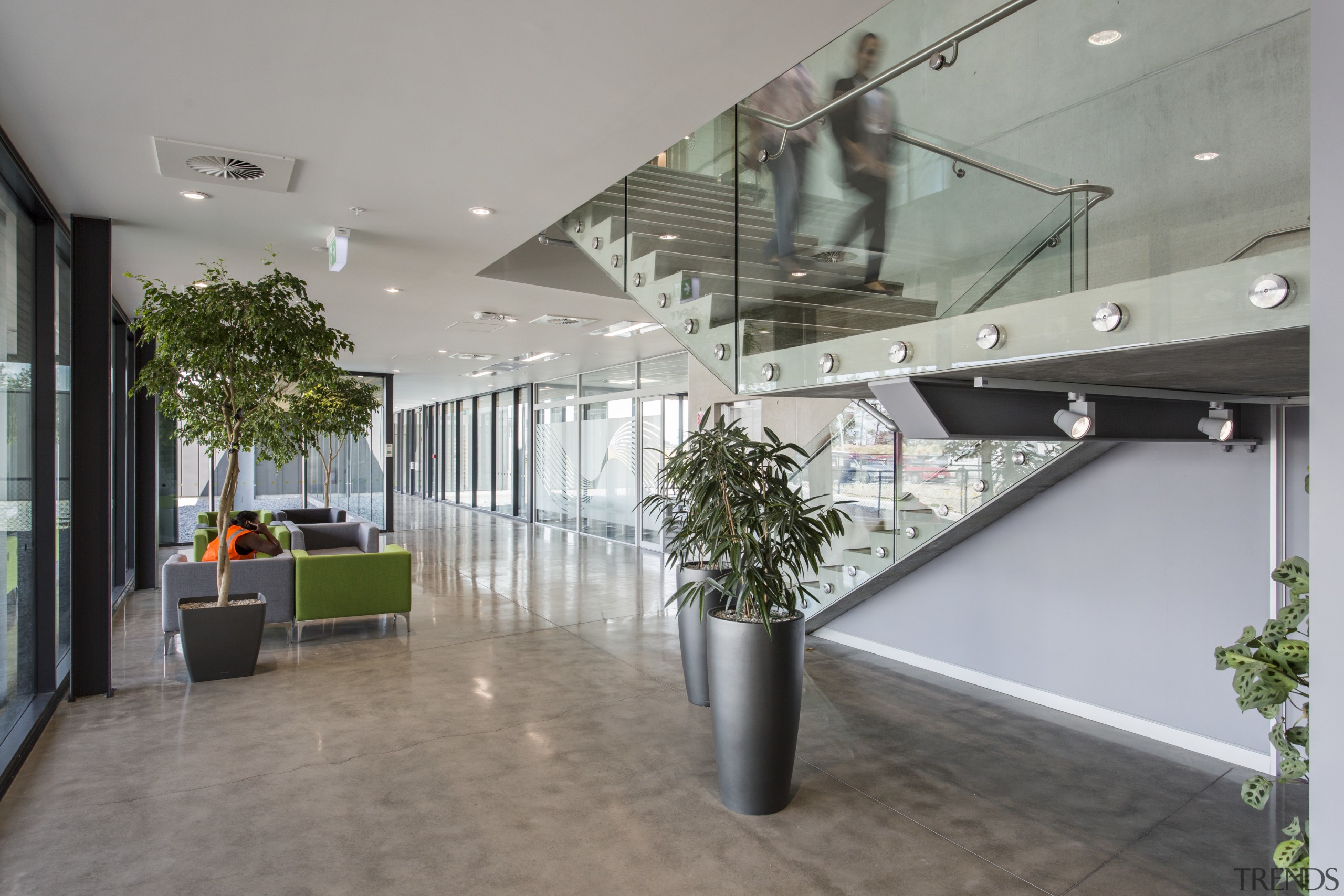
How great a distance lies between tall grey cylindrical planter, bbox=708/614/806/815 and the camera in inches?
132

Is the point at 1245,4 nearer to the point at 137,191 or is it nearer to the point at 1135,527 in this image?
the point at 1135,527

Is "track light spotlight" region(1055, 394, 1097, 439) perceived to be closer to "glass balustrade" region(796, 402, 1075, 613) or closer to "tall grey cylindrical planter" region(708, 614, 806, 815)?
"glass balustrade" region(796, 402, 1075, 613)

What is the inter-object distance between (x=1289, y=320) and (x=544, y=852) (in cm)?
302

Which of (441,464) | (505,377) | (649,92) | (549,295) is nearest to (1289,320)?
(649,92)

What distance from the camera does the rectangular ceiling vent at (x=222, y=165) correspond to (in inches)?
146

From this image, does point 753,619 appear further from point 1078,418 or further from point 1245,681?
point 1245,681

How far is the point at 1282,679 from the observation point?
6.70 ft

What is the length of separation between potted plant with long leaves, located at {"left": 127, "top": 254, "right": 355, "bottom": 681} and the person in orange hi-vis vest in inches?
45.2

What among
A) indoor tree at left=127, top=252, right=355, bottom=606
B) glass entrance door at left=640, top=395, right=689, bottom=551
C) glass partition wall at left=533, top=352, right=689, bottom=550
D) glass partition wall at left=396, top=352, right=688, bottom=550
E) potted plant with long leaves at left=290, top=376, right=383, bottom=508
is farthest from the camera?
glass partition wall at left=396, top=352, right=688, bottom=550

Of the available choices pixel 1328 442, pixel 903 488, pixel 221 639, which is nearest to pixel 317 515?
pixel 221 639

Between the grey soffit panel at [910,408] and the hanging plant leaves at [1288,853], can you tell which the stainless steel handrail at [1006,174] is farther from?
the hanging plant leaves at [1288,853]

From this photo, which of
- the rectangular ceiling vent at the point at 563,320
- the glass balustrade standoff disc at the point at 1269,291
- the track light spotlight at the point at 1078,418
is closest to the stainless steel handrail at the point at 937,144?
the glass balustrade standoff disc at the point at 1269,291

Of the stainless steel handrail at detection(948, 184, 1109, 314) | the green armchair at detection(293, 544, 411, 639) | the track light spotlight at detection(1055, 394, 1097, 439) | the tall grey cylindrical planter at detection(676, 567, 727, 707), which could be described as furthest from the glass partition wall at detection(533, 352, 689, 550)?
the stainless steel handrail at detection(948, 184, 1109, 314)

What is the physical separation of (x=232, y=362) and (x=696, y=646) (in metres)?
3.45
